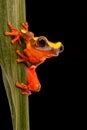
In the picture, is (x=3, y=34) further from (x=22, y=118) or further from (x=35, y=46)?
(x=22, y=118)

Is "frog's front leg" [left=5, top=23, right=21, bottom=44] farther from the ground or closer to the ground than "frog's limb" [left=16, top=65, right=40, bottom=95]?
farther from the ground

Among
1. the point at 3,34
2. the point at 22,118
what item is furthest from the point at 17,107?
the point at 3,34

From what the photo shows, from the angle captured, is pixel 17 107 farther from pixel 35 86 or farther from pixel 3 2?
pixel 3 2

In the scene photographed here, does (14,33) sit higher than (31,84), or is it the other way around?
(14,33)

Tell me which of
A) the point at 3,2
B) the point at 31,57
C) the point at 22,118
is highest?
the point at 3,2

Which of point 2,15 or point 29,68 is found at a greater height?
point 2,15

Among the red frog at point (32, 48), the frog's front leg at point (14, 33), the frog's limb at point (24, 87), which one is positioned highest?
the frog's front leg at point (14, 33)

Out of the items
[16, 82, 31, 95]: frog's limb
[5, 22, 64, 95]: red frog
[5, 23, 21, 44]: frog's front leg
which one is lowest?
[16, 82, 31, 95]: frog's limb

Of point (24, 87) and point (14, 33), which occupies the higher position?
point (14, 33)
